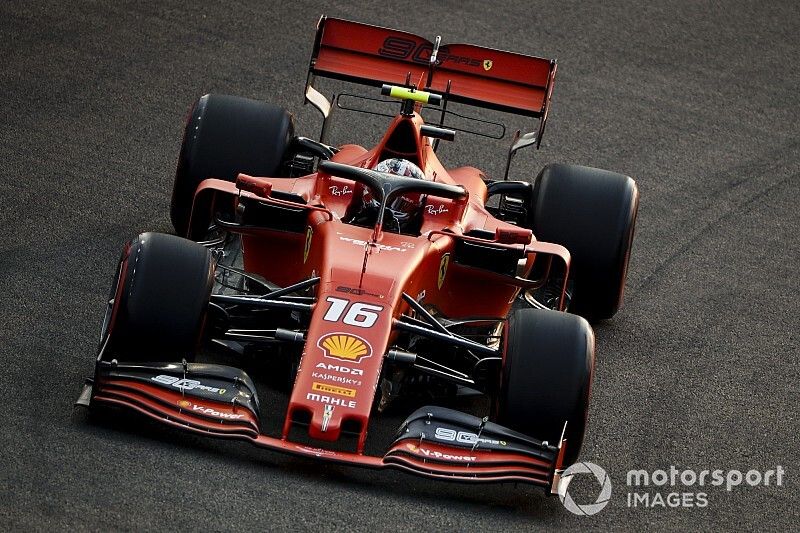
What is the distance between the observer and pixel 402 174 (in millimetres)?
9430

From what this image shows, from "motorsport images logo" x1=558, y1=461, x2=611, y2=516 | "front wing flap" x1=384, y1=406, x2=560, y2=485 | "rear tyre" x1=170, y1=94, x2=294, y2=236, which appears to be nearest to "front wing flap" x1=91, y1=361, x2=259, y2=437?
"front wing flap" x1=384, y1=406, x2=560, y2=485

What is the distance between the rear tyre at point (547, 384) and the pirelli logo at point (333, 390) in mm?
791

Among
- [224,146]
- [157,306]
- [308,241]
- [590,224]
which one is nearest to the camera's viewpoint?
[157,306]

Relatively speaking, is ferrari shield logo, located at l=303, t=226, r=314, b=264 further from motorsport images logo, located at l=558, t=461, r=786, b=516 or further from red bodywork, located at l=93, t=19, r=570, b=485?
motorsport images logo, located at l=558, t=461, r=786, b=516

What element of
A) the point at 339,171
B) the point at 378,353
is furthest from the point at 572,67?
the point at 378,353

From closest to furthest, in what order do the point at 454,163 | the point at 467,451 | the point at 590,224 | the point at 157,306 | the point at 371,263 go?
1. the point at 467,451
2. the point at 157,306
3. the point at 371,263
4. the point at 590,224
5. the point at 454,163

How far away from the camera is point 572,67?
15430 millimetres

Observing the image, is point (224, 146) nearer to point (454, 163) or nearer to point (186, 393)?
point (186, 393)

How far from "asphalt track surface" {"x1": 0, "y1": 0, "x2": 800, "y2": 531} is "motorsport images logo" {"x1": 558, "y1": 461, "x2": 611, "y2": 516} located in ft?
0.18

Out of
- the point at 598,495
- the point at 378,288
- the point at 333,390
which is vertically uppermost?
the point at 378,288

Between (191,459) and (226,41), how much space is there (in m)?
7.90

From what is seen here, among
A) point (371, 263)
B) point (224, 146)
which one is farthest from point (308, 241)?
A: point (224, 146)

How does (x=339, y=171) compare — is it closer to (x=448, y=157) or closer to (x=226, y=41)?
(x=448, y=157)

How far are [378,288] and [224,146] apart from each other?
2.33 meters
